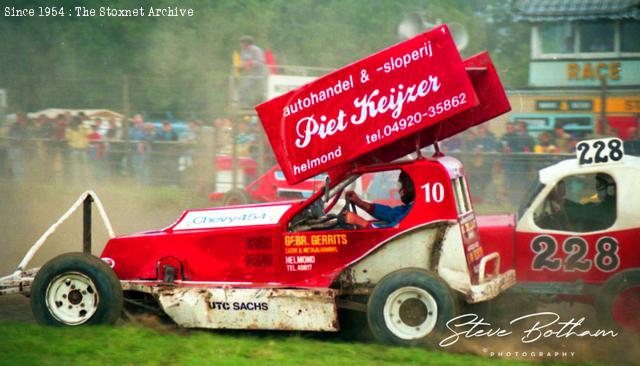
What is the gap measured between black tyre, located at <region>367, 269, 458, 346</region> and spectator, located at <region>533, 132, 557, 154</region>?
10164 mm

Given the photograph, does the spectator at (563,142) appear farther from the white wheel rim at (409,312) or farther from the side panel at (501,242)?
the white wheel rim at (409,312)

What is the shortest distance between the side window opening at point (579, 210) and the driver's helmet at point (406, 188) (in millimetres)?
1573

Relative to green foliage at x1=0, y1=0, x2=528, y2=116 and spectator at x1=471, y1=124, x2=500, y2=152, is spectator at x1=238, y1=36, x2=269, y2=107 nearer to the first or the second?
green foliage at x1=0, y1=0, x2=528, y2=116

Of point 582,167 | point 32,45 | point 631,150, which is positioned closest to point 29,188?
point 32,45

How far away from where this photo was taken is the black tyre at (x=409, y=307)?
7121 mm

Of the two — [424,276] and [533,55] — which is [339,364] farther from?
[533,55]

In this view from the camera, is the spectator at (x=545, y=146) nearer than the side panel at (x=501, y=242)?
No

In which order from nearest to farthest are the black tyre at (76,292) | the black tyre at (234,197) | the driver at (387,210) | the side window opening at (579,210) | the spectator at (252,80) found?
the black tyre at (76,292)
the driver at (387,210)
the side window opening at (579,210)
the black tyre at (234,197)
the spectator at (252,80)

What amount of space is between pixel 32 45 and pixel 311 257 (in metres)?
15.4

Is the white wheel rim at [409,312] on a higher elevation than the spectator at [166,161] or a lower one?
lower

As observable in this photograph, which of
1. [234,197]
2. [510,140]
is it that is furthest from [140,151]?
[510,140]

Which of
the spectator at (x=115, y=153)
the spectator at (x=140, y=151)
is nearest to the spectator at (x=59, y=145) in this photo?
the spectator at (x=115, y=153)

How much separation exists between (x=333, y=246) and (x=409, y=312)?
3.00 feet

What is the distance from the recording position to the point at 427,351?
7.05 meters
